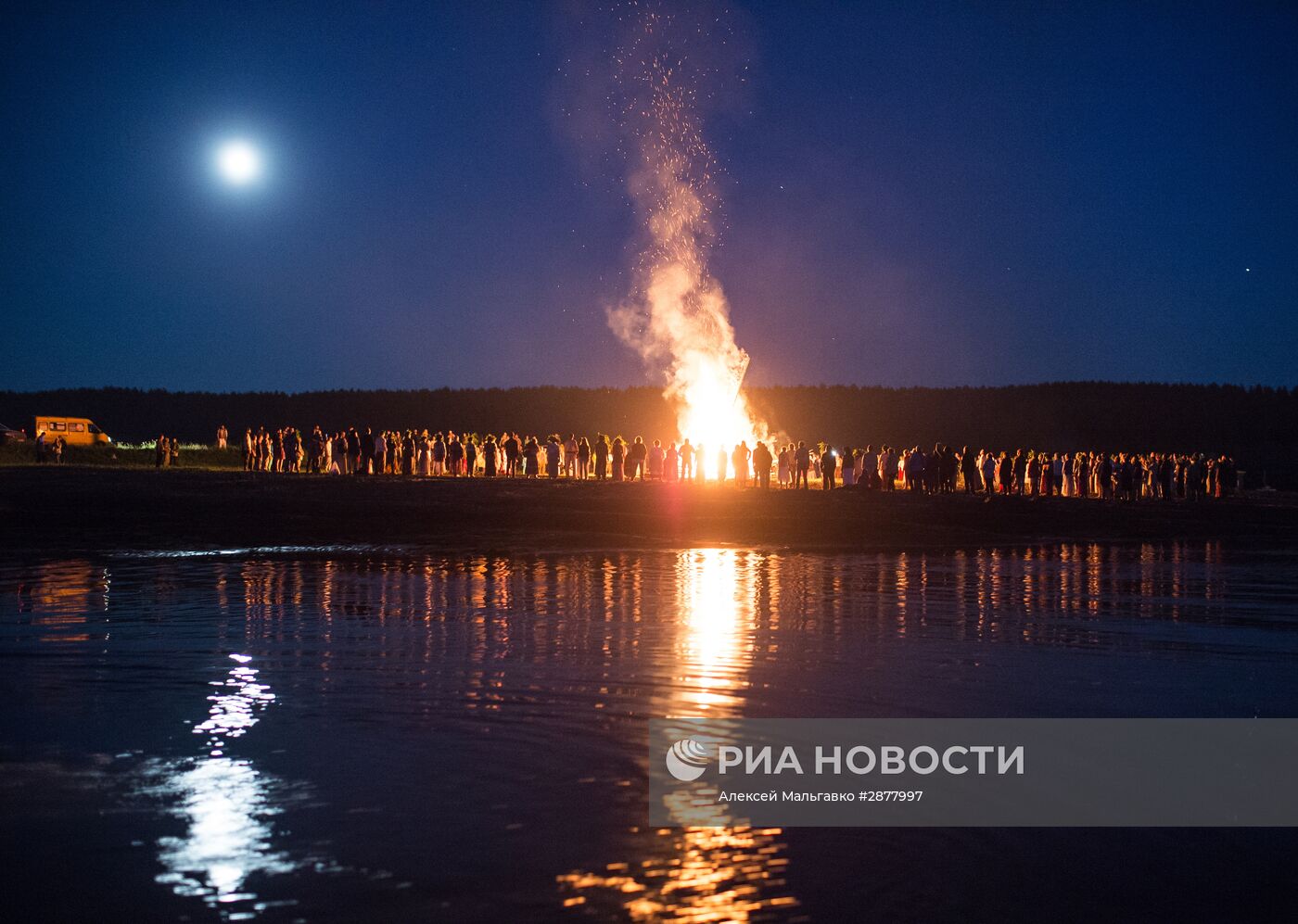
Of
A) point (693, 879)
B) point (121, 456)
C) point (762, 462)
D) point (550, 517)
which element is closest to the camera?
point (693, 879)

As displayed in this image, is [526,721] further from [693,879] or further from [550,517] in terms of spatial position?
[550,517]

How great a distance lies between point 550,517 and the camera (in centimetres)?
2797

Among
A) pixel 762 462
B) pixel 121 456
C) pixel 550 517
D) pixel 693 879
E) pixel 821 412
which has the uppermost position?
pixel 821 412

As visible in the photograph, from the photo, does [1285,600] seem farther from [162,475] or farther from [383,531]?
[162,475]

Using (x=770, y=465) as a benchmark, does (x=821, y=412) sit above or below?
above

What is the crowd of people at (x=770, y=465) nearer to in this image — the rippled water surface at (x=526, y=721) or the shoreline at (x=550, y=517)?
the shoreline at (x=550, y=517)

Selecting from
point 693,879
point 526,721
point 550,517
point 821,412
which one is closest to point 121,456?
point 550,517

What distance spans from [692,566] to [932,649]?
7936 mm

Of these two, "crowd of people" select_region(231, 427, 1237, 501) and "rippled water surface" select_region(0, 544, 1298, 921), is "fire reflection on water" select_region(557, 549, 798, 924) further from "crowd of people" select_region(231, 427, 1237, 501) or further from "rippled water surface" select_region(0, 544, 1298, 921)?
"crowd of people" select_region(231, 427, 1237, 501)

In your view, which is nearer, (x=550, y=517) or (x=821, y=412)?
(x=550, y=517)

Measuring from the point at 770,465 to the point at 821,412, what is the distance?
12935 centimetres

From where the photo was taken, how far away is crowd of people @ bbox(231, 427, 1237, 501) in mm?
41531

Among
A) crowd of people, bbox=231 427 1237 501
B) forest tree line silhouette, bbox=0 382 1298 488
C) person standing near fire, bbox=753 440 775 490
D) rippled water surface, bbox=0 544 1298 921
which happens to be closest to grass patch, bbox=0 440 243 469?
crowd of people, bbox=231 427 1237 501

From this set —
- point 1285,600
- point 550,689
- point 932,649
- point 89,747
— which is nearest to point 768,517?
point 1285,600
